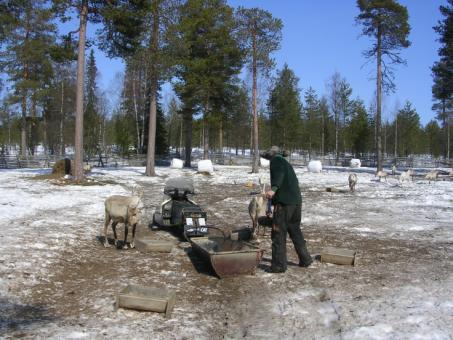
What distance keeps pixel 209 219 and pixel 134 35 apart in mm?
11333

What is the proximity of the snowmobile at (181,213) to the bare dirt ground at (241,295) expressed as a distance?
1.34ft

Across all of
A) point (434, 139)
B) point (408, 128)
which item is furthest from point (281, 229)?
point (434, 139)

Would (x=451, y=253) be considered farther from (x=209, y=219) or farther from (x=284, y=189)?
(x=209, y=219)

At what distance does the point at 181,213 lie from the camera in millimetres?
9867

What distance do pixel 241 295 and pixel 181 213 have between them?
12.3 ft

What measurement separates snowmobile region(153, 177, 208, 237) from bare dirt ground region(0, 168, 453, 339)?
0.41 meters

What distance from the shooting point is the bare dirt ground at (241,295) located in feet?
16.8

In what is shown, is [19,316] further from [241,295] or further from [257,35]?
[257,35]

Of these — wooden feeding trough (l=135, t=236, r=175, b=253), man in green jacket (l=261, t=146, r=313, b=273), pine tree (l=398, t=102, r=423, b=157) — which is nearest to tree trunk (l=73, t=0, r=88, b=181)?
wooden feeding trough (l=135, t=236, r=175, b=253)

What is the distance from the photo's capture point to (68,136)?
54.5 metres

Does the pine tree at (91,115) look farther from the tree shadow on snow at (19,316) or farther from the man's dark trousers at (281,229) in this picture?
the tree shadow on snow at (19,316)

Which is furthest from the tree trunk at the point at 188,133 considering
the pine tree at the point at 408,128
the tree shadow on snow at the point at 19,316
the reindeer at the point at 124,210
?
the pine tree at the point at 408,128

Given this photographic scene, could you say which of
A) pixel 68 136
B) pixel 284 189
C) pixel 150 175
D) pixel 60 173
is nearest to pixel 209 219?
pixel 284 189

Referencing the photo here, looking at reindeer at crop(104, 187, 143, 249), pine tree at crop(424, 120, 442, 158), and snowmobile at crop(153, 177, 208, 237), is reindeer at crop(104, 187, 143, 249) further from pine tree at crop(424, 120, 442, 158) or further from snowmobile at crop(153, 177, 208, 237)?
pine tree at crop(424, 120, 442, 158)
